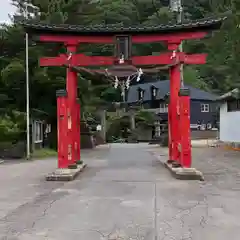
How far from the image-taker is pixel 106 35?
15766 millimetres

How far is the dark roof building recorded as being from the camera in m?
57.5

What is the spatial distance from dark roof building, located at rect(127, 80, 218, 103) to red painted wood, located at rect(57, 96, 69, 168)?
43.1 m

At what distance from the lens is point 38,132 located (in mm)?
28219

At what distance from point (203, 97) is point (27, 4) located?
3515 cm

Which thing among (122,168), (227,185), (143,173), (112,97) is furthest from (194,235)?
(112,97)

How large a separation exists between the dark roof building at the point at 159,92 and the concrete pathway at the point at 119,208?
146ft

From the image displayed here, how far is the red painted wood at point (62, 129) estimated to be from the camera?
1406cm

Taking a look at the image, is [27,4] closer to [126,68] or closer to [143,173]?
[126,68]

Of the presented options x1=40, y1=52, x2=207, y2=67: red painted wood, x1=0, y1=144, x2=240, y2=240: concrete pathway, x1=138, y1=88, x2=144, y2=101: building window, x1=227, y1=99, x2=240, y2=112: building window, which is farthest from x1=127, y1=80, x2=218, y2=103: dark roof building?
x1=0, y1=144, x2=240, y2=240: concrete pathway

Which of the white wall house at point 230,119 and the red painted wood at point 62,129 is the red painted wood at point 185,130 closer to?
the red painted wood at point 62,129

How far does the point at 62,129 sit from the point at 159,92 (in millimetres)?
46493

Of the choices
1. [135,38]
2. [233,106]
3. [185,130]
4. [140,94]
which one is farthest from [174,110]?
[140,94]

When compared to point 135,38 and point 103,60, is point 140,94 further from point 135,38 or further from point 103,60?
point 103,60

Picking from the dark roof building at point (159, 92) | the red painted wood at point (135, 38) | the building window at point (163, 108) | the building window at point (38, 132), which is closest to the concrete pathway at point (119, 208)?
the red painted wood at point (135, 38)
